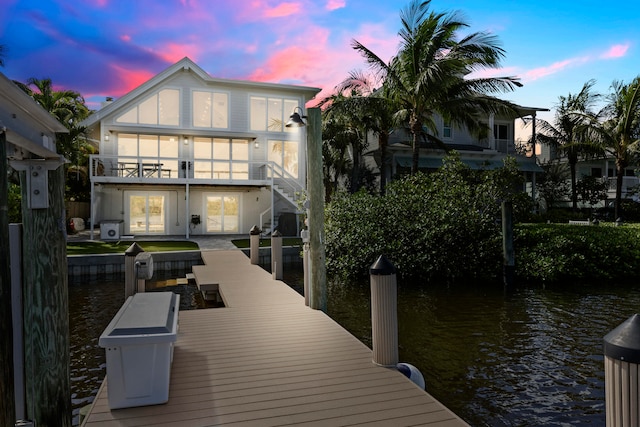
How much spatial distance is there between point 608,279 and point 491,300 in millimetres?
5336

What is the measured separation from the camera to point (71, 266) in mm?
13523

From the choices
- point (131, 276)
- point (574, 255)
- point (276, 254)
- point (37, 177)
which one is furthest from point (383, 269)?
point (574, 255)

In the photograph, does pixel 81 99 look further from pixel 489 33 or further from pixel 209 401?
pixel 209 401

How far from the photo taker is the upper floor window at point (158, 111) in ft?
70.3

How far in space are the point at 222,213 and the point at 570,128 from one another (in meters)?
22.2

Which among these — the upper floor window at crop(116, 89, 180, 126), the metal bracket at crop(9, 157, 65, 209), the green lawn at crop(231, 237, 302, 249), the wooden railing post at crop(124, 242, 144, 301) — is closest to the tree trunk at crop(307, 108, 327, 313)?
the wooden railing post at crop(124, 242, 144, 301)

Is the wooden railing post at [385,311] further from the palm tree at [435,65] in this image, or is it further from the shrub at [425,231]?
the palm tree at [435,65]

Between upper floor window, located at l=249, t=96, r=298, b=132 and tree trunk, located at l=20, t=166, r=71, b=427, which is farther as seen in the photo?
upper floor window, located at l=249, t=96, r=298, b=132

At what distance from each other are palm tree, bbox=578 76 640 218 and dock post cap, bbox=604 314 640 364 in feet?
80.5

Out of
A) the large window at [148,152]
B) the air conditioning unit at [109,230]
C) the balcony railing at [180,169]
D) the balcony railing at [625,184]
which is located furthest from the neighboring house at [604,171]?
the air conditioning unit at [109,230]

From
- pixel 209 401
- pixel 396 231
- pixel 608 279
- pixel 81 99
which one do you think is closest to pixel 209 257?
pixel 396 231

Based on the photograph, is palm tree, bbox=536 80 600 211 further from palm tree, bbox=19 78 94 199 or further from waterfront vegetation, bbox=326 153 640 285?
palm tree, bbox=19 78 94 199

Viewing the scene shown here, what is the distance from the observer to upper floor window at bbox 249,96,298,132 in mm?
23500

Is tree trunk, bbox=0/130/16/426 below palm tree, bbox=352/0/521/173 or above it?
below
